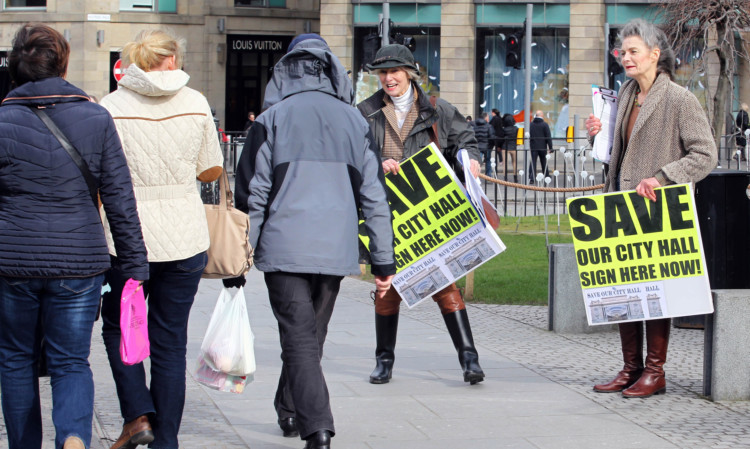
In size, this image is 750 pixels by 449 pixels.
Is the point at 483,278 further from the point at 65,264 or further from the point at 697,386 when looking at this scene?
the point at 65,264

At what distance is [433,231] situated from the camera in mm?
6770

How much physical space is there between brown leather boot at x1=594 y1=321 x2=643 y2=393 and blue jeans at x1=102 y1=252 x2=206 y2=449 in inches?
97.5

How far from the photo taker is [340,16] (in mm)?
36594

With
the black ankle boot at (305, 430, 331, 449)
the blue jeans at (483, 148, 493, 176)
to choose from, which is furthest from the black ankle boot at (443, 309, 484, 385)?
the blue jeans at (483, 148, 493, 176)

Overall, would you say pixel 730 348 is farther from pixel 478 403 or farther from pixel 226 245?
pixel 226 245

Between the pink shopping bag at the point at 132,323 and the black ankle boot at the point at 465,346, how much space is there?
7.57 feet

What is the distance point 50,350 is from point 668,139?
3415 millimetres

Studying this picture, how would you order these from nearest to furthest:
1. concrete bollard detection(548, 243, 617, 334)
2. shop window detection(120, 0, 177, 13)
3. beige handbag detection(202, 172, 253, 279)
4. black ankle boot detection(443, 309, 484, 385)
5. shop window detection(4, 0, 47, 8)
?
beige handbag detection(202, 172, 253, 279) → black ankle boot detection(443, 309, 484, 385) → concrete bollard detection(548, 243, 617, 334) → shop window detection(120, 0, 177, 13) → shop window detection(4, 0, 47, 8)

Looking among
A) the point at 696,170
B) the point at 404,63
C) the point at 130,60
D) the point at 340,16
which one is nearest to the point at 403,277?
the point at 404,63

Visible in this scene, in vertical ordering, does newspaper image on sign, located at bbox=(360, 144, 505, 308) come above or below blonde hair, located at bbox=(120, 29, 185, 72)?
below

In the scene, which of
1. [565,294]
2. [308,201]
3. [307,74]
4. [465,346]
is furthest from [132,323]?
[565,294]

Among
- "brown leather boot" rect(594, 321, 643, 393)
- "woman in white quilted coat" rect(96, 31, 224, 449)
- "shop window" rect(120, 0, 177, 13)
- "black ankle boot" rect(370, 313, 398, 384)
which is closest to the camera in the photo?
"woman in white quilted coat" rect(96, 31, 224, 449)

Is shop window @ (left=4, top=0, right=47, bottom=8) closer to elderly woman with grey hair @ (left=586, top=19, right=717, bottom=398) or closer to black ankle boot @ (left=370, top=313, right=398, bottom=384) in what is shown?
black ankle boot @ (left=370, top=313, right=398, bottom=384)

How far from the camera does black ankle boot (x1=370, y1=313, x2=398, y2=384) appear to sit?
21.5ft
